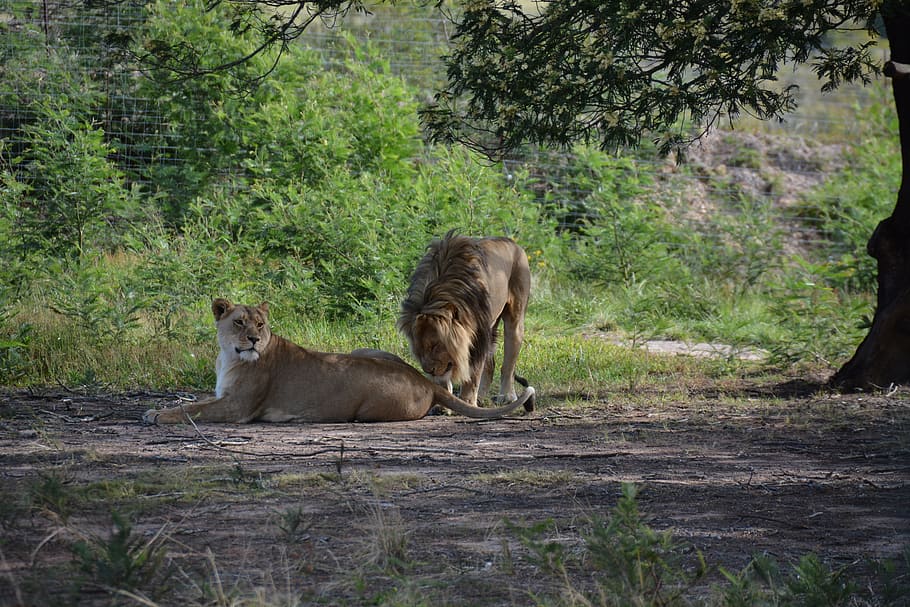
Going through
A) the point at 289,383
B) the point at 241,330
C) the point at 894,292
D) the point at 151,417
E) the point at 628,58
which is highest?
the point at 628,58

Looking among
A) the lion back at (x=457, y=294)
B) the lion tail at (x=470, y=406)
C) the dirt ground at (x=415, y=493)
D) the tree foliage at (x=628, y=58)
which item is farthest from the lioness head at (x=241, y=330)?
the tree foliage at (x=628, y=58)

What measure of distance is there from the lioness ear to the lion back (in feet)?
4.02

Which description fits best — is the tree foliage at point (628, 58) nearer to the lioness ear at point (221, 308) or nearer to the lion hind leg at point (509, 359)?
the lion hind leg at point (509, 359)

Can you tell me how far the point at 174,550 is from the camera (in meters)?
4.00

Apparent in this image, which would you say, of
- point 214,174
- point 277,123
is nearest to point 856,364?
point 277,123

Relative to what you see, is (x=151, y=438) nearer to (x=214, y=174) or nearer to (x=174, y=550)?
(x=174, y=550)

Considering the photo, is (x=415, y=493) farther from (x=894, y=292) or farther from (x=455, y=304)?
(x=894, y=292)

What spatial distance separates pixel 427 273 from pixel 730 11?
9.32 ft

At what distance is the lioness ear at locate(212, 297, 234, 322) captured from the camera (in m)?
6.99

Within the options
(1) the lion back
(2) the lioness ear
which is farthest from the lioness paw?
(1) the lion back

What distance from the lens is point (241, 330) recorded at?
7.00 metres

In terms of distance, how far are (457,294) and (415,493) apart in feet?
9.32

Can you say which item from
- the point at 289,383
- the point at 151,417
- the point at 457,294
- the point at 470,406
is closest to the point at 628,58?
the point at 457,294

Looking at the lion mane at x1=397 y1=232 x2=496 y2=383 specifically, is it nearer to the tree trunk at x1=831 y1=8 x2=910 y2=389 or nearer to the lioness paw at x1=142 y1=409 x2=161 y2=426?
the lioness paw at x1=142 y1=409 x2=161 y2=426
